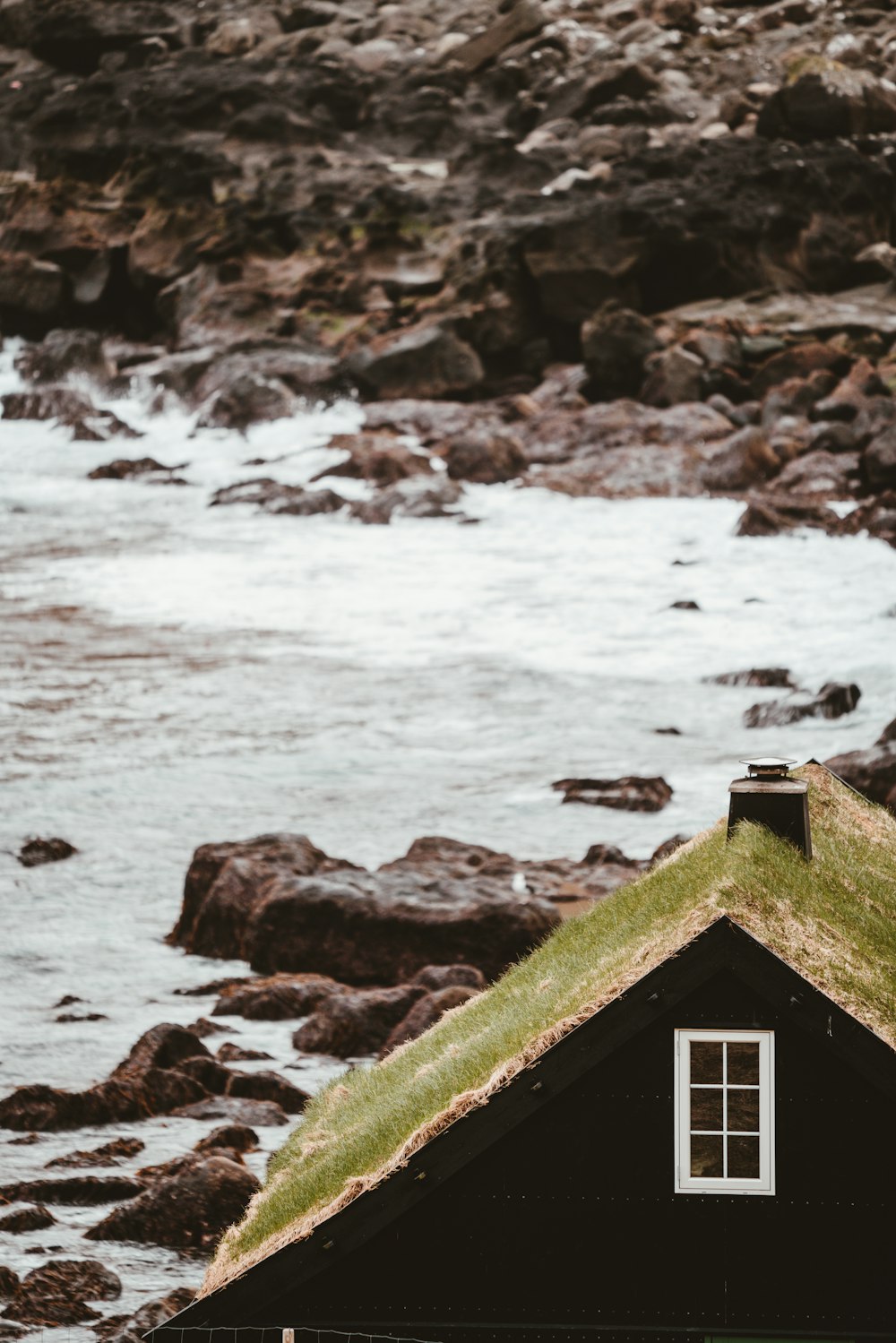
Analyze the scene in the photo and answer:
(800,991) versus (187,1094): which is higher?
(800,991)

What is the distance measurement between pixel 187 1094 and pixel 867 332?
4828cm

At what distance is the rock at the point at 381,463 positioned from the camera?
57.8 metres

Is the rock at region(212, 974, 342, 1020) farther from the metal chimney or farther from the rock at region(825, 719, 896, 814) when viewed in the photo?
the metal chimney

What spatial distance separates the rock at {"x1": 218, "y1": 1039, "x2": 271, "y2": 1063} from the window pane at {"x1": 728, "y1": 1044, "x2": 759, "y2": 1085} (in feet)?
36.6

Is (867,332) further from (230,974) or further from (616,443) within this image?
(230,974)

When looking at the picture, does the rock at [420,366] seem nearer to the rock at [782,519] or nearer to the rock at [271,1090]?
the rock at [782,519]

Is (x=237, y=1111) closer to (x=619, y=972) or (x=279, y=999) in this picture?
(x=279, y=999)

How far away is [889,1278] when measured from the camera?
31.8 ft

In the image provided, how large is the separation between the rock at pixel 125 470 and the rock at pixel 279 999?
40.5 m

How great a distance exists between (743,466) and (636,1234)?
151 ft

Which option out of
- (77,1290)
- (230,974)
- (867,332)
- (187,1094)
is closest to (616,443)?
(867,332)

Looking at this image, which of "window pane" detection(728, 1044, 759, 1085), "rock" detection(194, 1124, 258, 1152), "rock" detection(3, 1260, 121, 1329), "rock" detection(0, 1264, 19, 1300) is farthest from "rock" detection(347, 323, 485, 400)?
"window pane" detection(728, 1044, 759, 1085)

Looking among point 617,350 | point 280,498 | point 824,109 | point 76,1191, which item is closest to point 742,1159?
point 76,1191

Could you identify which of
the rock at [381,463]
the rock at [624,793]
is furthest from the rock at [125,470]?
the rock at [624,793]
